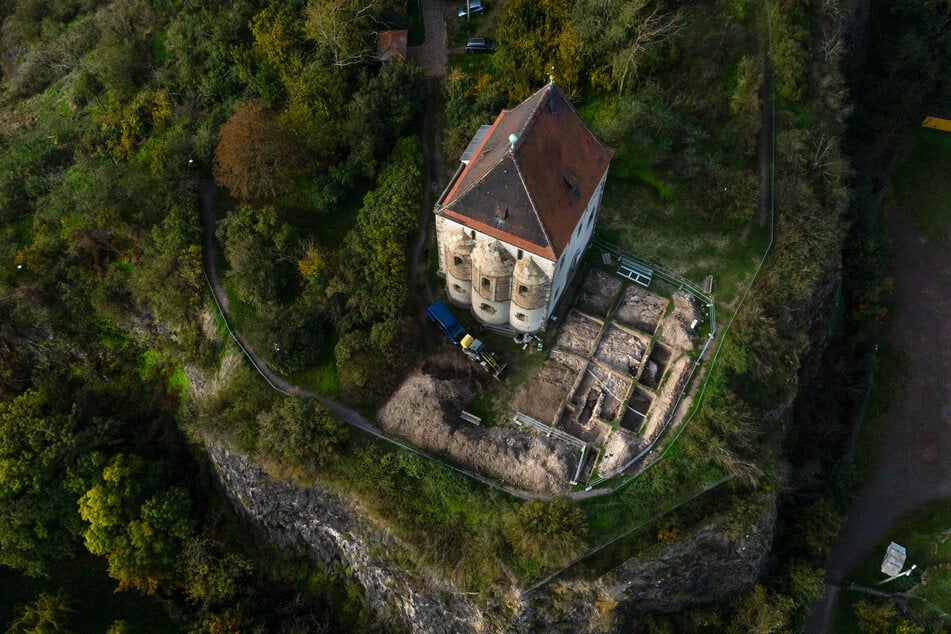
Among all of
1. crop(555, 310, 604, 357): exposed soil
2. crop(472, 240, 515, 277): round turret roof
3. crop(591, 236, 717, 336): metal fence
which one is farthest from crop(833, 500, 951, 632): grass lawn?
crop(472, 240, 515, 277): round turret roof

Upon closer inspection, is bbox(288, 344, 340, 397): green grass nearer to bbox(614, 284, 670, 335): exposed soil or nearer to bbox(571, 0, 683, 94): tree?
bbox(614, 284, 670, 335): exposed soil

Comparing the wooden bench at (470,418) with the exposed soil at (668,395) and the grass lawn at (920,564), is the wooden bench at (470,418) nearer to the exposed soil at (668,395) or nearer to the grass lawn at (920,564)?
the exposed soil at (668,395)

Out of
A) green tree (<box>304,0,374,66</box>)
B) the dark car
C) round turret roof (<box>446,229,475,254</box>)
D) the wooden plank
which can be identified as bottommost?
the wooden plank

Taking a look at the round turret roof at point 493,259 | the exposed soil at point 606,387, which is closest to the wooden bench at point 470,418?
the exposed soil at point 606,387

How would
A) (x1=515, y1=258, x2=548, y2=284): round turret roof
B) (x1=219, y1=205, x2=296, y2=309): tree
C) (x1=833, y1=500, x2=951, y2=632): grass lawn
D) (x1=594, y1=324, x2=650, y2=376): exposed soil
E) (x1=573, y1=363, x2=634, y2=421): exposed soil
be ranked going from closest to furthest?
1. (x1=515, y1=258, x2=548, y2=284): round turret roof
2. (x1=573, y1=363, x2=634, y2=421): exposed soil
3. (x1=594, y1=324, x2=650, y2=376): exposed soil
4. (x1=219, y1=205, x2=296, y2=309): tree
5. (x1=833, y1=500, x2=951, y2=632): grass lawn

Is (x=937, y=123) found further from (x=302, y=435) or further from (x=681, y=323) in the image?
(x=302, y=435)

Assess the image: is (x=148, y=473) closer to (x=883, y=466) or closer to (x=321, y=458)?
(x=321, y=458)
